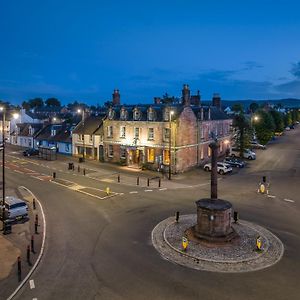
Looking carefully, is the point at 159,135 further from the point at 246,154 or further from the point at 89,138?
the point at 246,154

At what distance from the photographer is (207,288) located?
47.3 feet

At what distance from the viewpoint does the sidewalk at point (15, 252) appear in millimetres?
15031

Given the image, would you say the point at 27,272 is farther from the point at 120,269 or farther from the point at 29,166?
the point at 29,166

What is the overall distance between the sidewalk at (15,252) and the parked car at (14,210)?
1.58ft

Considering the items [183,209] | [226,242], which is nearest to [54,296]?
[226,242]

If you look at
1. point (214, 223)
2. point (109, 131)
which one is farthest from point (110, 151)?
point (214, 223)

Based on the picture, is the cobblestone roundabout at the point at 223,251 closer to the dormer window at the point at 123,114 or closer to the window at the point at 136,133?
the window at the point at 136,133

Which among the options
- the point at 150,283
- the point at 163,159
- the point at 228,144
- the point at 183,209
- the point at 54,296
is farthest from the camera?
the point at 228,144

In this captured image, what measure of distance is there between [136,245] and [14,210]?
1071 centimetres

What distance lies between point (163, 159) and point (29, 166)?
21690 millimetres

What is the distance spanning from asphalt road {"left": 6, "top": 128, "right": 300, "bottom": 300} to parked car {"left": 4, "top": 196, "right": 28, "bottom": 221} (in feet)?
6.75

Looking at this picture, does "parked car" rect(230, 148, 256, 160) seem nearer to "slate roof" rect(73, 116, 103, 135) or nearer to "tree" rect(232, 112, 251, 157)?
"tree" rect(232, 112, 251, 157)

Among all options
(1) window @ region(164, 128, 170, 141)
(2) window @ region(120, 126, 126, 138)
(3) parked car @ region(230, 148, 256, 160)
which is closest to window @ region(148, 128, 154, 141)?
→ (1) window @ region(164, 128, 170, 141)

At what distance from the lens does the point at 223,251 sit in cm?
1834
